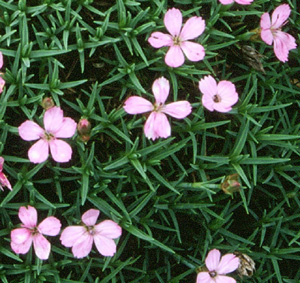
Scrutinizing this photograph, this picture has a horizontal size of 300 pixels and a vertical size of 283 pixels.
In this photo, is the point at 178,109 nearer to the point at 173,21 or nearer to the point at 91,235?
the point at 173,21

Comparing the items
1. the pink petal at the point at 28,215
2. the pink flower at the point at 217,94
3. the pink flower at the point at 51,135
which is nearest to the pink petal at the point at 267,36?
the pink flower at the point at 217,94

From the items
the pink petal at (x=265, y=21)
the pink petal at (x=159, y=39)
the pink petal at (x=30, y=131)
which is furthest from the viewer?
the pink petal at (x=265, y=21)

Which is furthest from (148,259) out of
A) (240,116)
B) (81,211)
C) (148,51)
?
(148,51)

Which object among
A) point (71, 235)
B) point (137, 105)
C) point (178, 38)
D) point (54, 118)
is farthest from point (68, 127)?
point (178, 38)

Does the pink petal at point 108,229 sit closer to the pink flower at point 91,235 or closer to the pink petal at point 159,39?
the pink flower at point 91,235

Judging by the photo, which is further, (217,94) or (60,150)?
(217,94)

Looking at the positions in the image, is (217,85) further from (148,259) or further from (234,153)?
(148,259)

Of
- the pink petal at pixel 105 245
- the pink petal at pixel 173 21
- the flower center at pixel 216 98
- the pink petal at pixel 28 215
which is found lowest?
the pink petal at pixel 105 245
